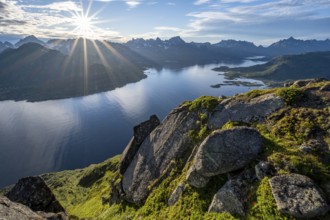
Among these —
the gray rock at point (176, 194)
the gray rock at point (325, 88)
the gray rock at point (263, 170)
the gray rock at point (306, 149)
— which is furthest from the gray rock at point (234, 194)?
the gray rock at point (325, 88)

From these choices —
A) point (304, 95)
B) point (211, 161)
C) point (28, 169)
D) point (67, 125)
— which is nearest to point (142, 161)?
point (211, 161)

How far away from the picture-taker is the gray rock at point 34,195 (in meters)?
24.4

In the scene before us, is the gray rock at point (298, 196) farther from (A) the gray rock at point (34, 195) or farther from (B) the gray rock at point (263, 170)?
(A) the gray rock at point (34, 195)

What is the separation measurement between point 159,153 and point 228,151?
9932mm

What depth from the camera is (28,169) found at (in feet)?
441

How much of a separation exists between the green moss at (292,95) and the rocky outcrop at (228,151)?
5240mm

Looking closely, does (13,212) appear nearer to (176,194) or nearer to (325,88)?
(176,194)

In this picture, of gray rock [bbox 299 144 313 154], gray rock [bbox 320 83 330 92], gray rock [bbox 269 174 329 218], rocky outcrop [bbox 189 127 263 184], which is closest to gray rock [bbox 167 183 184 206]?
rocky outcrop [bbox 189 127 263 184]

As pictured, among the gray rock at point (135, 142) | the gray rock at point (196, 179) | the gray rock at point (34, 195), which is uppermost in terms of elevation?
the gray rock at point (196, 179)

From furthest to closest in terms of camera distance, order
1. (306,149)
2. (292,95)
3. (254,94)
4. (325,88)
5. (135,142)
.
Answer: (135,142) → (254,94) → (292,95) → (325,88) → (306,149)

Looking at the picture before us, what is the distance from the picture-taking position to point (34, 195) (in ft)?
81.7

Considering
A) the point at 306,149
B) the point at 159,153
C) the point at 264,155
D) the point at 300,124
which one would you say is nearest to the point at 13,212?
the point at 159,153

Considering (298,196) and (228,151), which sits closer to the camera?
(298,196)

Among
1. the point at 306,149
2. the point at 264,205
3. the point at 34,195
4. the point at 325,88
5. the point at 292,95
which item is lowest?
the point at 34,195
